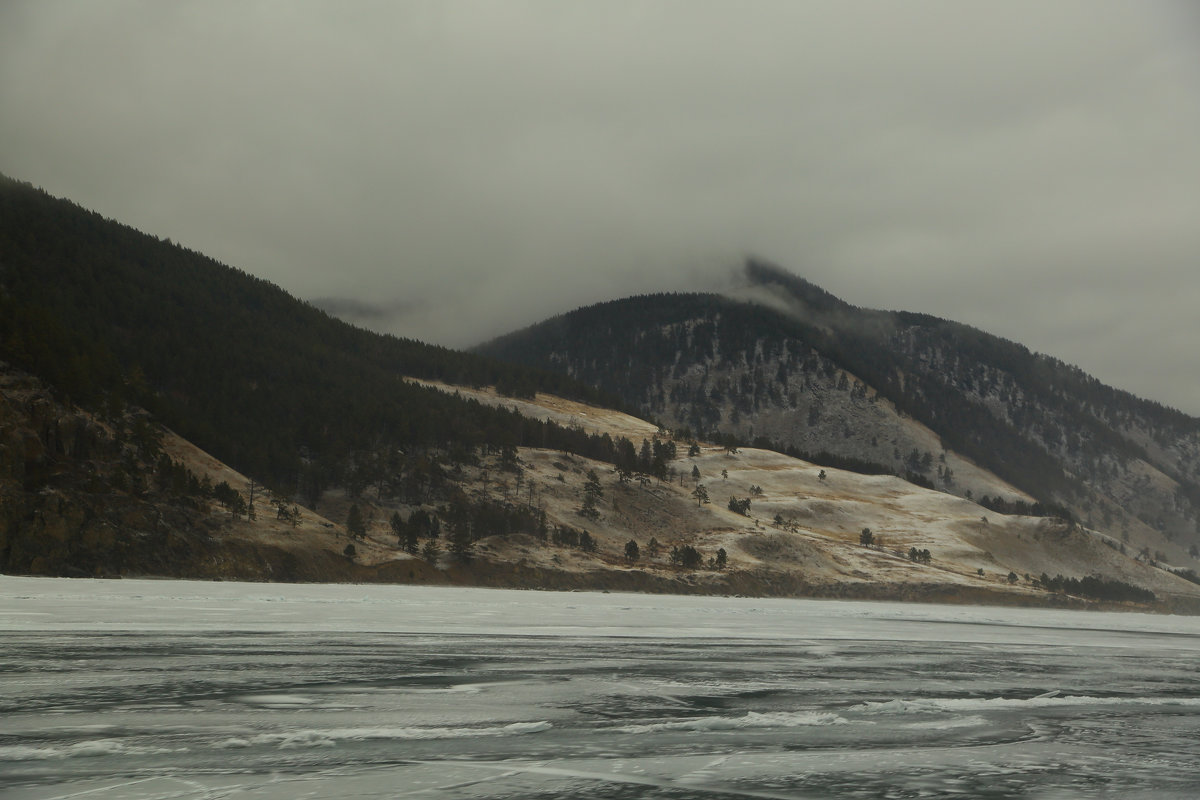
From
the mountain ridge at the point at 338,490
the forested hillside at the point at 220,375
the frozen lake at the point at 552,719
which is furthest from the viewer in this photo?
the forested hillside at the point at 220,375

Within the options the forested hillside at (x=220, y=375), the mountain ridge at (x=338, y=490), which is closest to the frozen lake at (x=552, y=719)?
the mountain ridge at (x=338, y=490)

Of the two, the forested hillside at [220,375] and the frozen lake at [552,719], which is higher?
the forested hillside at [220,375]

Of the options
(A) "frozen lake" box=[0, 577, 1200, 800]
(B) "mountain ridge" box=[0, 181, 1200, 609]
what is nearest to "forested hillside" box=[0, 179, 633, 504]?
(B) "mountain ridge" box=[0, 181, 1200, 609]

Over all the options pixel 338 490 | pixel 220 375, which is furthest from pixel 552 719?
pixel 220 375

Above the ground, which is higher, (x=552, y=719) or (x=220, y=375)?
(x=220, y=375)

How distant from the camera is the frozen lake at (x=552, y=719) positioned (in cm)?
1012

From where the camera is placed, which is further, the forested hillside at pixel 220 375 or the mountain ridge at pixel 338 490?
the forested hillside at pixel 220 375

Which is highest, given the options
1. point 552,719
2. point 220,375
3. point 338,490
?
point 220,375

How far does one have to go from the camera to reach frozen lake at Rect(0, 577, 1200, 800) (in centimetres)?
1012

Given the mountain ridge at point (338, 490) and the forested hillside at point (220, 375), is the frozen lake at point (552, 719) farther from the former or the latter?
the forested hillside at point (220, 375)

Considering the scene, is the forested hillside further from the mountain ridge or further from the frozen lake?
the frozen lake

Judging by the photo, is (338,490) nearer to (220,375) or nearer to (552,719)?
(220,375)

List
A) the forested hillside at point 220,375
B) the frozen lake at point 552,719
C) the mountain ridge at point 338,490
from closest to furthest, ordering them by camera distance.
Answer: the frozen lake at point 552,719 → the mountain ridge at point 338,490 → the forested hillside at point 220,375

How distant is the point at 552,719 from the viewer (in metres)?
14.2
